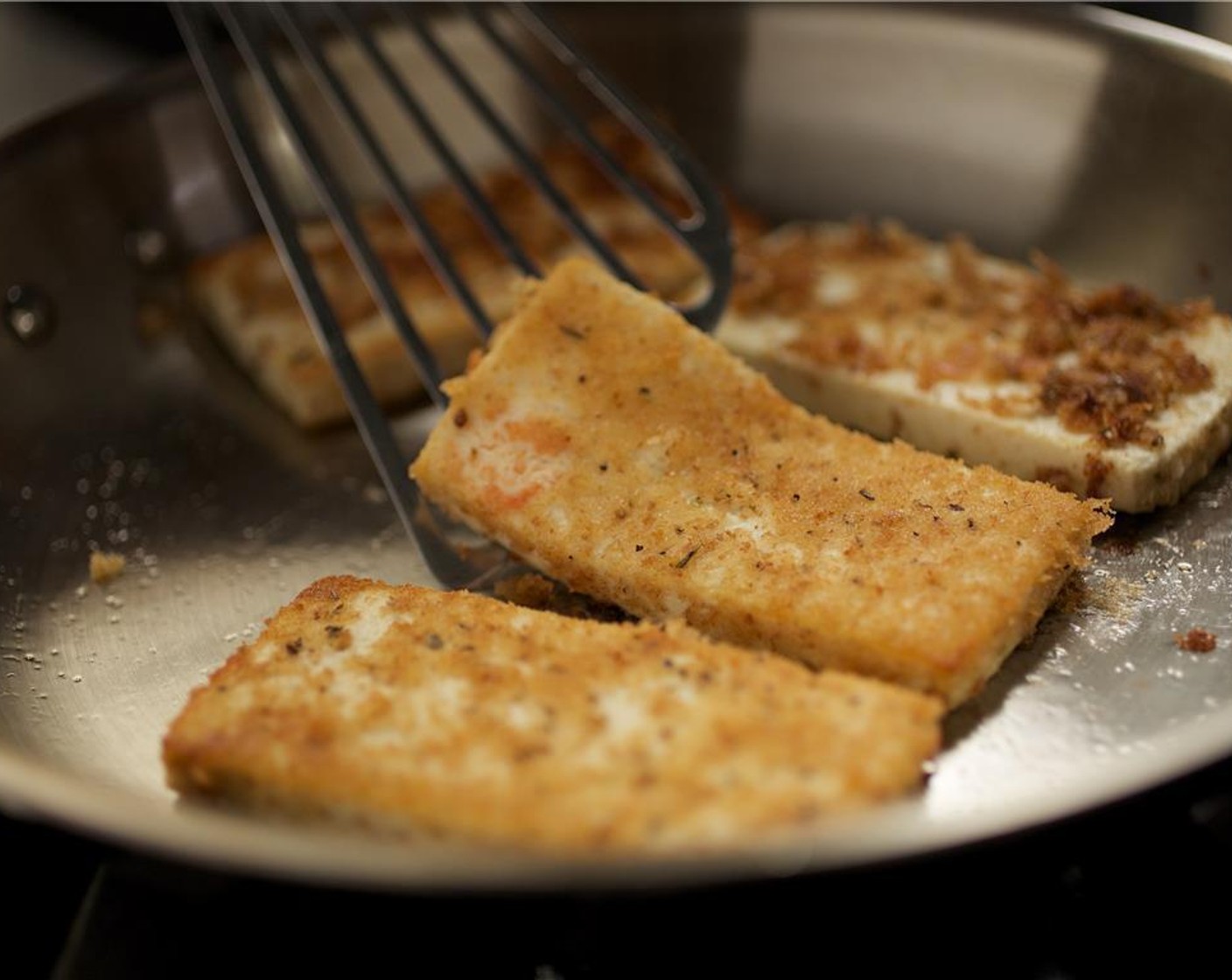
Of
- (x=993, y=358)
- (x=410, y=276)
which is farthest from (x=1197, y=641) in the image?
(x=410, y=276)

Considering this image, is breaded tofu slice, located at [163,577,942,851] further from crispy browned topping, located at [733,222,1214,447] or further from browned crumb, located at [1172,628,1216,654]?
crispy browned topping, located at [733,222,1214,447]

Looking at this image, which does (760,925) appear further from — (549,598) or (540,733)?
(549,598)

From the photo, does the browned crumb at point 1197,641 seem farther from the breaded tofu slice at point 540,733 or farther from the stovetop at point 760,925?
the breaded tofu slice at point 540,733

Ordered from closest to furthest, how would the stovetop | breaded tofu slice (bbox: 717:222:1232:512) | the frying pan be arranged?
the frying pan < the stovetop < breaded tofu slice (bbox: 717:222:1232:512)

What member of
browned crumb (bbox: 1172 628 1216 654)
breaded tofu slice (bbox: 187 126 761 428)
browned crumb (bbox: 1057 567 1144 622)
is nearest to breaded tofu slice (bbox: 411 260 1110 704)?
browned crumb (bbox: 1057 567 1144 622)

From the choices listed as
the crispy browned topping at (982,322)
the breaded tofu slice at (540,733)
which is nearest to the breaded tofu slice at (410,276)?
the crispy browned topping at (982,322)

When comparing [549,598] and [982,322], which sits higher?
[982,322]
